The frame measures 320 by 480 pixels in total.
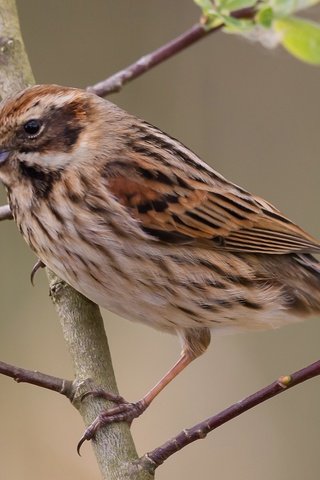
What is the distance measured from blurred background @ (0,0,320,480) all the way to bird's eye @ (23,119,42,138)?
79.1 inches

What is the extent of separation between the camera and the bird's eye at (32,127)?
3111 millimetres

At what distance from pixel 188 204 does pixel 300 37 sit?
564mm

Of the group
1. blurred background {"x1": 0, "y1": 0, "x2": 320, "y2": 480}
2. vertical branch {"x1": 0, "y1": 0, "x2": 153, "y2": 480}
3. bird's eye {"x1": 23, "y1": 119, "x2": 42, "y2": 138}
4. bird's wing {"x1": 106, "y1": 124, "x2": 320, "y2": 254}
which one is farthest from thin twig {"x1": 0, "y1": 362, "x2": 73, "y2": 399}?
blurred background {"x1": 0, "y1": 0, "x2": 320, "y2": 480}

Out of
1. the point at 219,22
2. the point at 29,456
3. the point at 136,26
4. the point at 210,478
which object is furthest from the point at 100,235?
the point at 136,26

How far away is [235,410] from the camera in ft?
8.23

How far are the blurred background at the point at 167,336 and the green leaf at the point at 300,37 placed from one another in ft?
7.52

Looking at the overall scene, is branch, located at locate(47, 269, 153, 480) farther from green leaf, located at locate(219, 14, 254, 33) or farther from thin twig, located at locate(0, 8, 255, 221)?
green leaf, located at locate(219, 14, 254, 33)

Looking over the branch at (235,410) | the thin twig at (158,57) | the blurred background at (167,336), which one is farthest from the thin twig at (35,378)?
the blurred background at (167,336)

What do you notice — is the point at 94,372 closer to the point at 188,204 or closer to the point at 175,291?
the point at 175,291

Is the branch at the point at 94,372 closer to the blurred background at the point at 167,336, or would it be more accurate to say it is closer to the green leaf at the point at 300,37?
the green leaf at the point at 300,37

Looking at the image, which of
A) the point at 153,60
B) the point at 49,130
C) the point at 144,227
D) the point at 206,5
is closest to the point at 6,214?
the point at 49,130

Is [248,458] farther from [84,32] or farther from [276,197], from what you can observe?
[84,32]

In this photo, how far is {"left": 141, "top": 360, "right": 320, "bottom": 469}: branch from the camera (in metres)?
2.46

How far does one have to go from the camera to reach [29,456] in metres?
4.89
